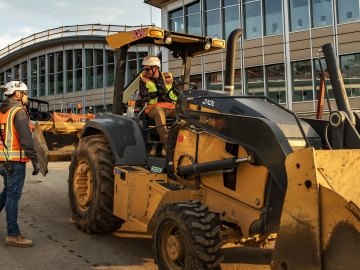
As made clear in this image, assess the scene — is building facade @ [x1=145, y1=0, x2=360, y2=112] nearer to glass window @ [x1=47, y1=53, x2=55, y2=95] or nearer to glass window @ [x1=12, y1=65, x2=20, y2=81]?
glass window @ [x1=47, y1=53, x2=55, y2=95]

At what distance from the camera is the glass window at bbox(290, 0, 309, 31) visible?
23.0 metres

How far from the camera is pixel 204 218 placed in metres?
4.05

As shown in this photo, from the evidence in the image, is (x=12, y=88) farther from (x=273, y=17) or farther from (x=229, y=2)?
(x=229, y=2)

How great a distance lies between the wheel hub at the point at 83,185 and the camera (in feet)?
20.4

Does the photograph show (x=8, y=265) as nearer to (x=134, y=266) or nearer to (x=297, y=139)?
(x=134, y=266)

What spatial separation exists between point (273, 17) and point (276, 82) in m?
3.29

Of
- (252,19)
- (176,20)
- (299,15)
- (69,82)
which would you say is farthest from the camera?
(69,82)

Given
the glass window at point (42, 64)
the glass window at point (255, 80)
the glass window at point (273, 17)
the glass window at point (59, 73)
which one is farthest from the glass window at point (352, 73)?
the glass window at point (42, 64)

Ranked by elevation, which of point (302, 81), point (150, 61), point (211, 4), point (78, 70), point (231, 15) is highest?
point (211, 4)

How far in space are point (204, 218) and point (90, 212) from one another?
7.72 ft

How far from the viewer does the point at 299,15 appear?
23.2 meters

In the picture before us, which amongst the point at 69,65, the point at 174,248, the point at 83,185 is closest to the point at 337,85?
the point at 174,248

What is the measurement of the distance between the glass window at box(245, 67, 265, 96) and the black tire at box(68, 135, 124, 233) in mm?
19032

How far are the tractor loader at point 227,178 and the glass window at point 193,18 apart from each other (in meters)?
21.6
